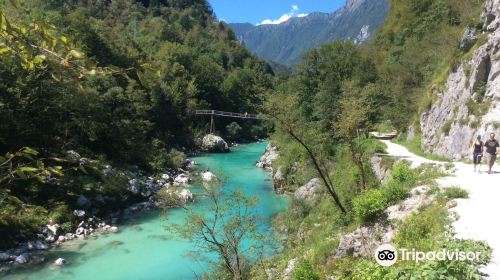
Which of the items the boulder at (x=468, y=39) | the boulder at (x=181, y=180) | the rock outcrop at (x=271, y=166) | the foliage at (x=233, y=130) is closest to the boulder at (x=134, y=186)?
the boulder at (x=181, y=180)

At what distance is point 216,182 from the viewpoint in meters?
12.9

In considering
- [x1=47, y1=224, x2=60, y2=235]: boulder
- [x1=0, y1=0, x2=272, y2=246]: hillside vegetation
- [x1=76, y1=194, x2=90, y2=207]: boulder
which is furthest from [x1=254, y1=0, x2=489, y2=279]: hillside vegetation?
[x1=47, y1=224, x2=60, y2=235]: boulder

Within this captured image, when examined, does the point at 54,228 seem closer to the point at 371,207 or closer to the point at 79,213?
the point at 79,213

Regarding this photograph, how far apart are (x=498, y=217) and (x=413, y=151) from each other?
1234cm

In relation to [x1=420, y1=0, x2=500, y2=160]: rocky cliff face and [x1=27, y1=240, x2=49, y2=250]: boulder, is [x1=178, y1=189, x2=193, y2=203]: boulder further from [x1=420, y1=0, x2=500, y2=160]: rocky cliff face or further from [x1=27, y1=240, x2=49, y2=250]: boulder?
[x1=420, y1=0, x2=500, y2=160]: rocky cliff face

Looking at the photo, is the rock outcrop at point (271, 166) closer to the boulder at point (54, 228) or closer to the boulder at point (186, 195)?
the boulder at point (186, 195)

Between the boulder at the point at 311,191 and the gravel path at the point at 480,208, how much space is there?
7606mm

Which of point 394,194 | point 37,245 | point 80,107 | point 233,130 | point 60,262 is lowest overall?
point 60,262

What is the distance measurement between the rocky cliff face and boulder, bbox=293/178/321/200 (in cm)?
563

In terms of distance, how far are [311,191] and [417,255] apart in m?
13.6

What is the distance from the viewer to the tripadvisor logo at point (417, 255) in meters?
6.24

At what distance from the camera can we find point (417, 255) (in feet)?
24.5

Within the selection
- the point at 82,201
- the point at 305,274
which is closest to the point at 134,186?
the point at 82,201

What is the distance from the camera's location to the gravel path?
7.68 meters
